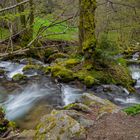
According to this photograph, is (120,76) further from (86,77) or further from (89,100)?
(89,100)

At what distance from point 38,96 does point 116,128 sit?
5236 millimetres

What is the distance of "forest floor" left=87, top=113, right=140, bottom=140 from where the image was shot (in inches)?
259

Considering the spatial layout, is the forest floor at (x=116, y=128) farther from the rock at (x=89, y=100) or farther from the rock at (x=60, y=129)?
the rock at (x=89, y=100)

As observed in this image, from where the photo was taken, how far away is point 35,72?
15422 millimetres

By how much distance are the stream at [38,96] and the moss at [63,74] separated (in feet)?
1.06

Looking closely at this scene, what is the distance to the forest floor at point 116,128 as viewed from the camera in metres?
6.58

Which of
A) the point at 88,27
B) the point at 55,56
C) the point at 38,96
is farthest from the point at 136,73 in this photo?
the point at 38,96

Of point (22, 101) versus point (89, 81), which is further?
point (89, 81)

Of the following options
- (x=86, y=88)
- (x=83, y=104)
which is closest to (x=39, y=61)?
(x=86, y=88)

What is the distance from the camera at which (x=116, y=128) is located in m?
6.97

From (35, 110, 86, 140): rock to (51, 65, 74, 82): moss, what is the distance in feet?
20.6

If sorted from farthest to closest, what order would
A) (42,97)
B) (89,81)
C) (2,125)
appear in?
(89,81) → (42,97) → (2,125)

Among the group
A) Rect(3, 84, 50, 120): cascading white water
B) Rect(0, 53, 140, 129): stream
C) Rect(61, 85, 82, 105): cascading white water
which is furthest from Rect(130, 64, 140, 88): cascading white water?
Rect(3, 84, 50, 120): cascading white water

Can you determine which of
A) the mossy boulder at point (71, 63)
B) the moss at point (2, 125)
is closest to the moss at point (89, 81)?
the mossy boulder at point (71, 63)
